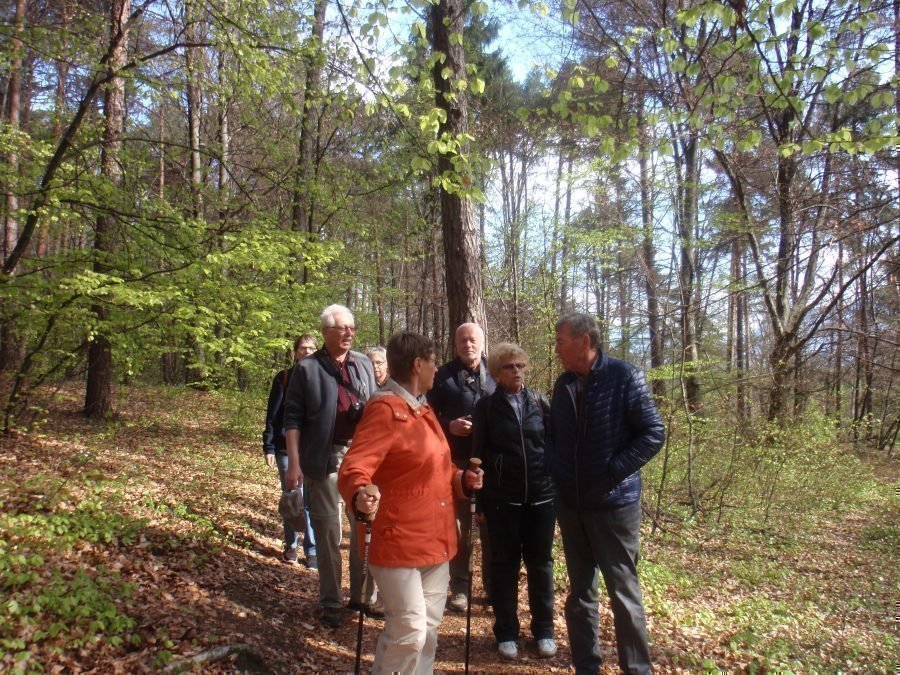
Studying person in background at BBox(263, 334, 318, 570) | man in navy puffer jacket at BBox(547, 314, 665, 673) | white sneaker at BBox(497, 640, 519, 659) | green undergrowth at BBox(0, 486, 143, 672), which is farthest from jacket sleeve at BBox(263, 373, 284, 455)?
man in navy puffer jacket at BBox(547, 314, 665, 673)

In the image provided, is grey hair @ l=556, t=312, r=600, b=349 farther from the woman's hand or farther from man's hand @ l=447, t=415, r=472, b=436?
man's hand @ l=447, t=415, r=472, b=436

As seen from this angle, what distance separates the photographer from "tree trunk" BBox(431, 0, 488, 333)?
533 centimetres

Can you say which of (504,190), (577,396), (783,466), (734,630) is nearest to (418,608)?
(577,396)

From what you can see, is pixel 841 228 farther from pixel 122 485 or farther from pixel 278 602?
pixel 122 485

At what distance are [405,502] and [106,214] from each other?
18.0ft

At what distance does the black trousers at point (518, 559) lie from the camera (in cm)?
365

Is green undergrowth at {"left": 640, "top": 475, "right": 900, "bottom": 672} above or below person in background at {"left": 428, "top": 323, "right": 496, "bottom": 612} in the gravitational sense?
below

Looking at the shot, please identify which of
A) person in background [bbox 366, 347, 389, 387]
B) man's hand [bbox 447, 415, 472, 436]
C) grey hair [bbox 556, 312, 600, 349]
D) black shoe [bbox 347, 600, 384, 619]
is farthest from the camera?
person in background [bbox 366, 347, 389, 387]

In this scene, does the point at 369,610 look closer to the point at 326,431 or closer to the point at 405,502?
the point at 326,431

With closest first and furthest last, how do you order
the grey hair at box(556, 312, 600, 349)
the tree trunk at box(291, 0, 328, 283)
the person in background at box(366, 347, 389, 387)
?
the grey hair at box(556, 312, 600, 349) < the person in background at box(366, 347, 389, 387) < the tree trunk at box(291, 0, 328, 283)

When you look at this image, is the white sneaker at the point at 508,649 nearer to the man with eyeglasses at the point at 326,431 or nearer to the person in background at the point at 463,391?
the person in background at the point at 463,391

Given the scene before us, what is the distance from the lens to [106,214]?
622 cm

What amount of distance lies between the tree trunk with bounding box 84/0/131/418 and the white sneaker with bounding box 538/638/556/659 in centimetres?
543

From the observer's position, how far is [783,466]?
8.61 metres
